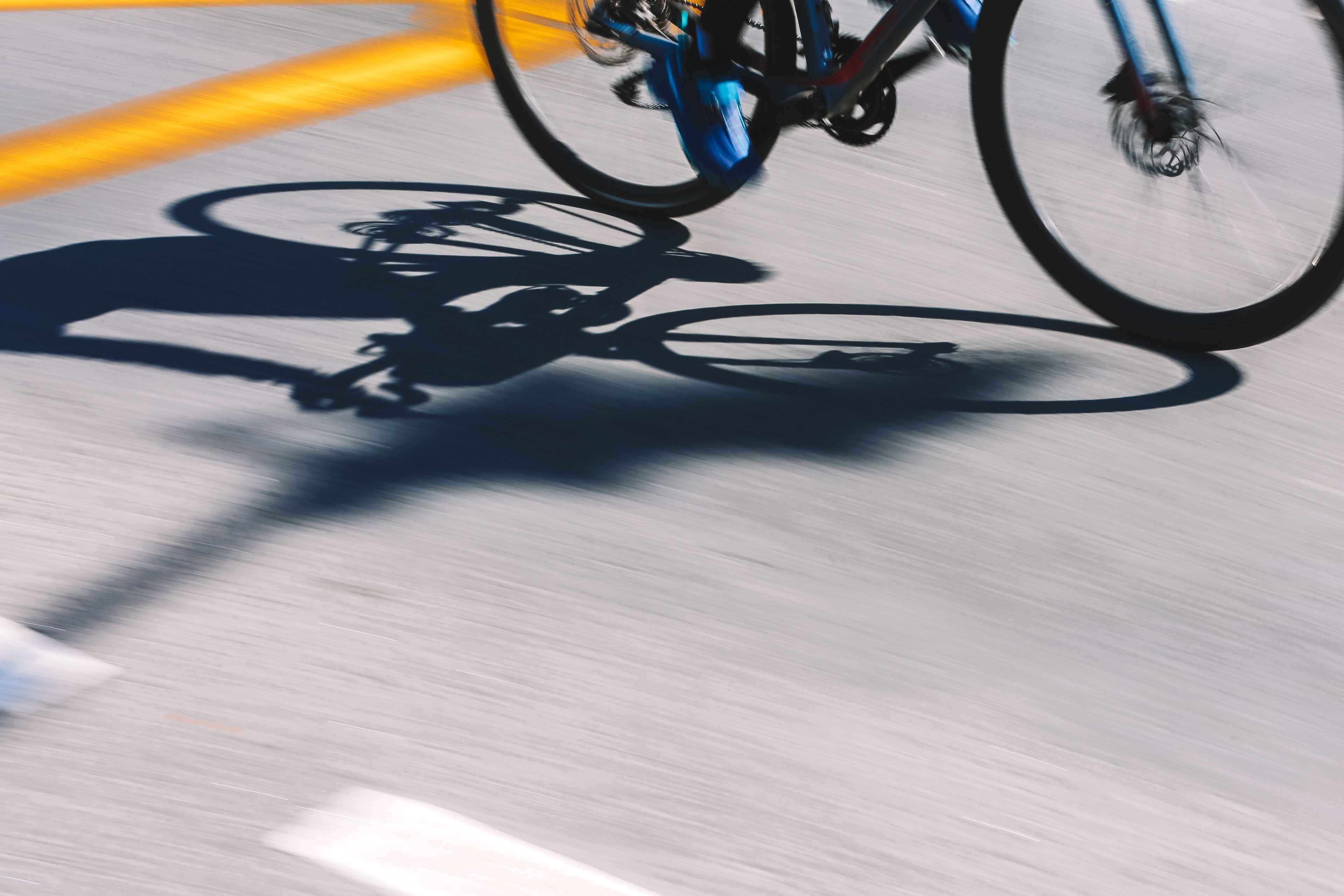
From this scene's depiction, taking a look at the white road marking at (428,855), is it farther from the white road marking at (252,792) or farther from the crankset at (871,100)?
the crankset at (871,100)

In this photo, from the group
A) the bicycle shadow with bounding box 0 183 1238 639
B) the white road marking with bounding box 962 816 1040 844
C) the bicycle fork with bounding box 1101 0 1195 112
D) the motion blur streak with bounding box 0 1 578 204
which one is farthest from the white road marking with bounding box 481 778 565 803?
the motion blur streak with bounding box 0 1 578 204

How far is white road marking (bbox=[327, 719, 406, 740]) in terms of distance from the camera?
1870 millimetres

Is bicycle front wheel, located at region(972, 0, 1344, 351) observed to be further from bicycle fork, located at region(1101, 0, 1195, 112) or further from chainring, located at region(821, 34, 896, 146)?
chainring, located at region(821, 34, 896, 146)

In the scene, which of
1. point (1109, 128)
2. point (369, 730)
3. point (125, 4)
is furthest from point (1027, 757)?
point (125, 4)

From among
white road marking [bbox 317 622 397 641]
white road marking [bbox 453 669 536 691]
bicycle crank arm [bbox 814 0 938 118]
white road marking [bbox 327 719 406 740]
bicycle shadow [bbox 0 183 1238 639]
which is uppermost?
bicycle crank arm [bbox 814 0 938 118]

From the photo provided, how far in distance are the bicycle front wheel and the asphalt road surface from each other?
0.18 metres

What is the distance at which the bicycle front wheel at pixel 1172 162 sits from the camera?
2.70 m

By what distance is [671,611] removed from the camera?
215cm

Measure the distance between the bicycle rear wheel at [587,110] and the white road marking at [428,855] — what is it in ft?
6.65

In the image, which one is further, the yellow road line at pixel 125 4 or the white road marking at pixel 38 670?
the yellow road line at pixel 125 4

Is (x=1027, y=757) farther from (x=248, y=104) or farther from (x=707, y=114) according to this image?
(x=248, y=104)

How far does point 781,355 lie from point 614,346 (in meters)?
0.37

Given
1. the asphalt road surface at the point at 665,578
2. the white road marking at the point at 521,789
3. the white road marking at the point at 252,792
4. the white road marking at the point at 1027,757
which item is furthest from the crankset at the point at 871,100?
the white road marking at the point at 252,792

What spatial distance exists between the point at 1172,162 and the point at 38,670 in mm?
2339
